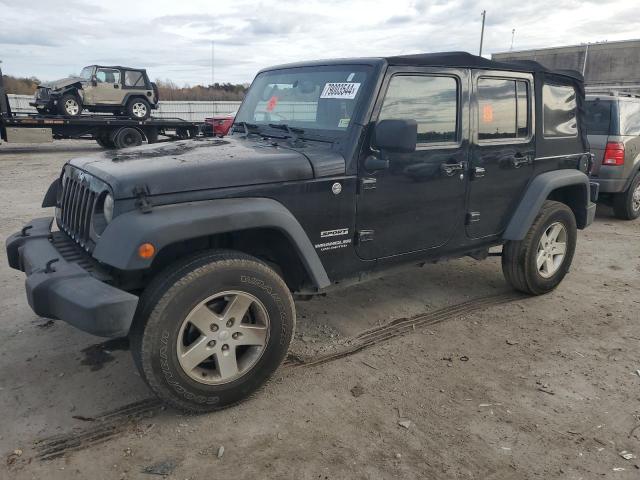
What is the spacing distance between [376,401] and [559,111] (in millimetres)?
3194

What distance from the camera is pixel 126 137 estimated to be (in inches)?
663

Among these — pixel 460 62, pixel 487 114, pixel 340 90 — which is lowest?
pixel 487 114

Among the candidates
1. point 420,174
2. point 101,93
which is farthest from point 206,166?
point 101,93

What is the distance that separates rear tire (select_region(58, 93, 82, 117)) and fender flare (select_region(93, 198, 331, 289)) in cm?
1608

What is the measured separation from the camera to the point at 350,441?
9.04ft

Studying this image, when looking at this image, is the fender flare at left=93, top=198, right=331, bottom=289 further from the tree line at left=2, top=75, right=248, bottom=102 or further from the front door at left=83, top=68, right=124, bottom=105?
the tree line at left=2, top=75, right=248, bottom=102

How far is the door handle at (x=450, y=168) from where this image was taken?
12.4 ft

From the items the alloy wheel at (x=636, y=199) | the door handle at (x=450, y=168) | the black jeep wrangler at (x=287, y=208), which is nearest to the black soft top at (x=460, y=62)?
the black jeep wrangler at (x=287, y=208)

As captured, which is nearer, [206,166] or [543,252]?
[206,166]

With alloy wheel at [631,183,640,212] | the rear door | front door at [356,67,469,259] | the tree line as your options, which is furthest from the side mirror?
the tree line

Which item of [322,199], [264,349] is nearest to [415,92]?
[322,199]

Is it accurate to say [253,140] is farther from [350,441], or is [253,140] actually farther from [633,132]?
[633,132]

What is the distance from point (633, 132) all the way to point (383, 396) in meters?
6.75

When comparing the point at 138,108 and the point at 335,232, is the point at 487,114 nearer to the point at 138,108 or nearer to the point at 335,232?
the point at 335,232
